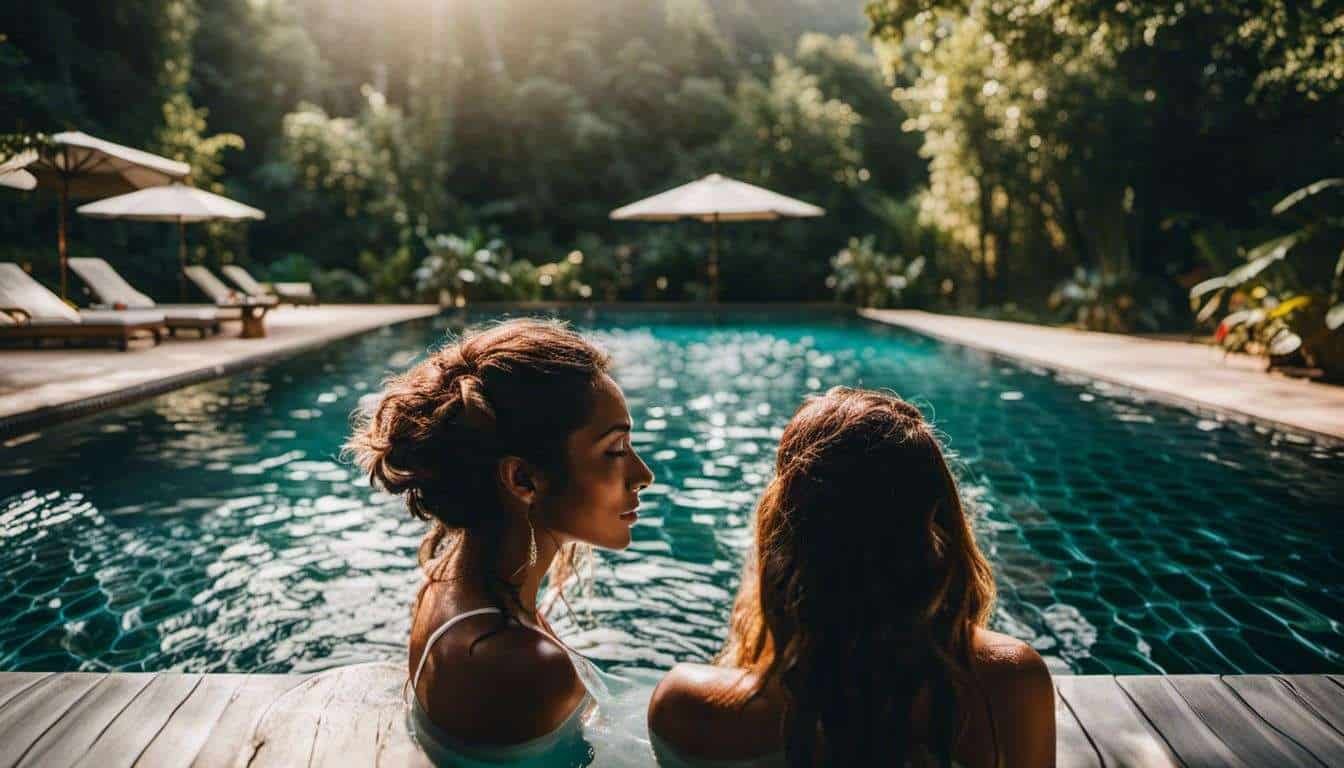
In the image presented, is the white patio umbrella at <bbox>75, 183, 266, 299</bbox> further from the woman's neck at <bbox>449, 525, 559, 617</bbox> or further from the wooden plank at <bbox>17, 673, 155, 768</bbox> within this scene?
A: the woman's neck at <bbox>449, 525, 559, 617</bbox>

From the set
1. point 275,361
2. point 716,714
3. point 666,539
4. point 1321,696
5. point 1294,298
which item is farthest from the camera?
point 275,361

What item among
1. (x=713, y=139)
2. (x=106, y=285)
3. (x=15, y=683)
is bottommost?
(x=15, y=683)

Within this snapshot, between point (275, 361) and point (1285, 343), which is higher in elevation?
point (1285, 343)

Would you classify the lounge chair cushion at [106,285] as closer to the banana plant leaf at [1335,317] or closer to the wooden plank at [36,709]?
the wooden plank at [36,709]

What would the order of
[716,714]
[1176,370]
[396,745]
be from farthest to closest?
[1176,370]
[396,745]
[716,714]

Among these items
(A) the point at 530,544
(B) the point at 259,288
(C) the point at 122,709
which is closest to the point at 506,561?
(A) the point at 530,544

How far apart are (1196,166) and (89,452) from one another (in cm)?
1667

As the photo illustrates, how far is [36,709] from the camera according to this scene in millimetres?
2115

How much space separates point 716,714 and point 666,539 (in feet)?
10.9

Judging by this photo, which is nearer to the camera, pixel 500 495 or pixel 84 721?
pixel 500 495

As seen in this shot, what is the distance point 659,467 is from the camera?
19.8ft

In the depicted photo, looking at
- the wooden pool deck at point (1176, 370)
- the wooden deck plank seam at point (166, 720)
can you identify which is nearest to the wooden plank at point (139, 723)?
the wooden deck plank seam at point (166, 720)

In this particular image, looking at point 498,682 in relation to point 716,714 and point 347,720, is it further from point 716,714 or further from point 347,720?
point 347,720

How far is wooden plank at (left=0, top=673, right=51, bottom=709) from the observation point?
2.18 m
